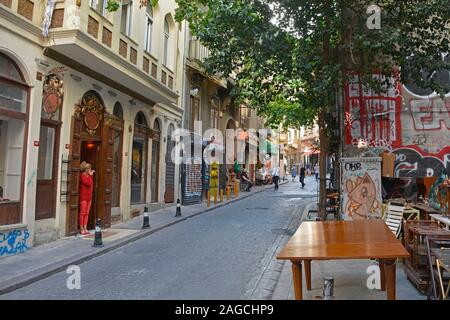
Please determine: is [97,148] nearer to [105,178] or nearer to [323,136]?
[105,178]

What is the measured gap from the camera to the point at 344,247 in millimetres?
4945

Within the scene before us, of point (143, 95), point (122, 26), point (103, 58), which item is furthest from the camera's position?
point (143, 95)

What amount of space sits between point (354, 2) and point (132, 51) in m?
7.00

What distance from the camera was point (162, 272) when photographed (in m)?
7.55

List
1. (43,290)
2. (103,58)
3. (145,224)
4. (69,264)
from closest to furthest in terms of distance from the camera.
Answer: (43,290) → (69,264) → (103,58) → (145,224)

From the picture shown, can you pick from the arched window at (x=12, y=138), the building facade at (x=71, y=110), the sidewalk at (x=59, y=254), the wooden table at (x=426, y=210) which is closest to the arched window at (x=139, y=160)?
the building facade at (x=71, y=110)

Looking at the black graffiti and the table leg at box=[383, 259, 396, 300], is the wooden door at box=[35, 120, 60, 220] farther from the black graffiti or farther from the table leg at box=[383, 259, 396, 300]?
the black graffiti

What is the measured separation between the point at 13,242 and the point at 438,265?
772cm

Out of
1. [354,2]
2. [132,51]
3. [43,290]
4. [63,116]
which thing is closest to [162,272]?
[43,290]

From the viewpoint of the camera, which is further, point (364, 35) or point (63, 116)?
point (63, 116)

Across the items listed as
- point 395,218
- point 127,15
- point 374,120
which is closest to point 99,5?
point 127,15

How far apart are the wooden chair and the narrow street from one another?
8.23ft

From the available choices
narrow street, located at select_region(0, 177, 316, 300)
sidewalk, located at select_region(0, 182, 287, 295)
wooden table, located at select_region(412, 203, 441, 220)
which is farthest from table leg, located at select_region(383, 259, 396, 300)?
sidewalk, located at select_region(0, 182, 287, 295)

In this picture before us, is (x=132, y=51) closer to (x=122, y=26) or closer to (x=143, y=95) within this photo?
(x=122, y=26)
